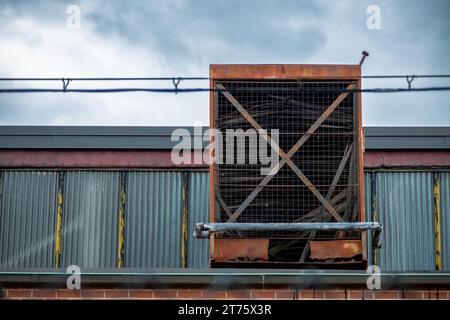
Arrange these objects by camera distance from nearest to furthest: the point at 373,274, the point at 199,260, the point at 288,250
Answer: the point at 373,274 < the point at 288,250 < the point at 199,260

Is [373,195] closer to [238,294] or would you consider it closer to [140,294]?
[238,294]

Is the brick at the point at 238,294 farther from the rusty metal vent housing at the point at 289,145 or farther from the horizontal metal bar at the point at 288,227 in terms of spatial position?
the rusty metal vent housing at the point at 289,145

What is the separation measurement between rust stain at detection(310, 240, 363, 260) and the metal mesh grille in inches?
18.1

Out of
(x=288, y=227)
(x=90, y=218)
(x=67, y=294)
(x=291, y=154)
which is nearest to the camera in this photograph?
(x=67, y=294)

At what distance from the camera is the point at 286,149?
8766 mm

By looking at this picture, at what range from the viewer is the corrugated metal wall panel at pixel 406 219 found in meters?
13.4

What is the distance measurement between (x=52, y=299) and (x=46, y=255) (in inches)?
280

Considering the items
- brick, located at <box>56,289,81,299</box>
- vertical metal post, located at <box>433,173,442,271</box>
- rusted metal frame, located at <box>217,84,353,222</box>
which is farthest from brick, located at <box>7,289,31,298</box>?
vertical metal post, located at <box>433,173,442,271</box>

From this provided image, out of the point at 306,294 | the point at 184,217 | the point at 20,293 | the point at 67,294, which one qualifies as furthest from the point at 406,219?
the point at 20,293

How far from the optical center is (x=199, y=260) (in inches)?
533

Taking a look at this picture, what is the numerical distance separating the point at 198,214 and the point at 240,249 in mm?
5349

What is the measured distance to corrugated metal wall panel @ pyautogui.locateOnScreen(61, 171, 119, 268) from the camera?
13.6m
